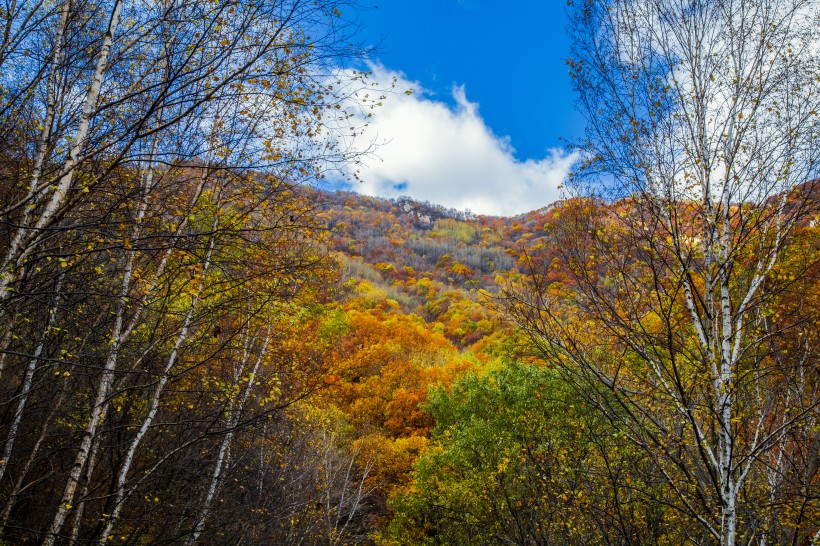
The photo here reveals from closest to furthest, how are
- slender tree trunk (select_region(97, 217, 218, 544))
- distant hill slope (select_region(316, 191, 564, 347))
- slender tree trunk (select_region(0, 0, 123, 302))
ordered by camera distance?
slender tree trunk (select_region(0, 0, 123, 302)) < slender tree trunk (select_region(97, 217, 218, 544)) < distant hill slope (select_region(316, 191, 564, 347))

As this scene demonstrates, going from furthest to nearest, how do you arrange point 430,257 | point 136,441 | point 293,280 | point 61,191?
point 430,257, point 293,280, point 136,441, point 61,191

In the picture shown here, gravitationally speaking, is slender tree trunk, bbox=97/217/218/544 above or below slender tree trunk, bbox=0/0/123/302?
below

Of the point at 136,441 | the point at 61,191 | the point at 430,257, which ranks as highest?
the point at 430,257

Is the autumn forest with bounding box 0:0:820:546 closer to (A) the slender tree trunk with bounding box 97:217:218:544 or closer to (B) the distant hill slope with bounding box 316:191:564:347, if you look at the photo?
(A) the slender tree trunk with bounding box 97:217:218:544

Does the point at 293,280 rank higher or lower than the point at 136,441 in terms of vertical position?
higher

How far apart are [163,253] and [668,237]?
19.2ft

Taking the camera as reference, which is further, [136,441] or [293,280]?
[293,280]

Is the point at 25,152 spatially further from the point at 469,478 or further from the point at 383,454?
the point at 383,454

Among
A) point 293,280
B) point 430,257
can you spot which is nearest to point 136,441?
point 293,280

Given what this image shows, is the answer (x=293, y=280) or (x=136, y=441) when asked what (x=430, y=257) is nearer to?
(x=293, y=280)

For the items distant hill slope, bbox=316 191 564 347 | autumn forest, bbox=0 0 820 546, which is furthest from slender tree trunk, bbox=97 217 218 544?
distant hill slope, bbox=316 191 564 347

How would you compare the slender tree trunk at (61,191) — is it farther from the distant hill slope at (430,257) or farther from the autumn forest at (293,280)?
the distant hill slope at (430,257)

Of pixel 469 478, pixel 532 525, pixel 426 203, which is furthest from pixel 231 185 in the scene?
pixel 426 203

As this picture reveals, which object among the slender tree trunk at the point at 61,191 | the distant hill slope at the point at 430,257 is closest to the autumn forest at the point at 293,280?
the slender tree trunk at the point at 61,191
